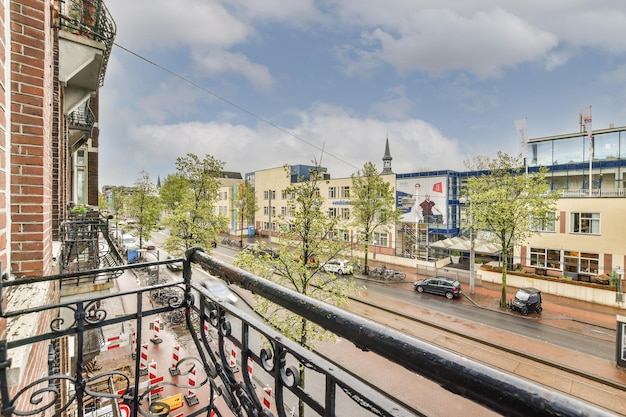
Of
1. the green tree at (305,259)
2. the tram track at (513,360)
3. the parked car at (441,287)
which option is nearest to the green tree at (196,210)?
the green tree at (305,259)

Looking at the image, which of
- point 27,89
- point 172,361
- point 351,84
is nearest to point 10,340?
point 27,89

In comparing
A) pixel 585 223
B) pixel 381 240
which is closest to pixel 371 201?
pixel 381 240

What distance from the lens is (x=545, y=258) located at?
789 inches

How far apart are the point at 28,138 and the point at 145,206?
23.5 meters

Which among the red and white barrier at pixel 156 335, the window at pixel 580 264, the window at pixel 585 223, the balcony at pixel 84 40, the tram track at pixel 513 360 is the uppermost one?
the balcony at pixel 84 40

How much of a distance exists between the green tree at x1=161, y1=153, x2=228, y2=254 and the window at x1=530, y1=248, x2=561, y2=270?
65.0ft

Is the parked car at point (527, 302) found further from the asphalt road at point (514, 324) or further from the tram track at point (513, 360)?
the tram track at point (513, 360)

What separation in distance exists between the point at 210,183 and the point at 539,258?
21.4 m

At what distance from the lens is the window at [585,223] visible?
18547mm

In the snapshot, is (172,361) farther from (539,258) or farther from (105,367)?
(539,258)

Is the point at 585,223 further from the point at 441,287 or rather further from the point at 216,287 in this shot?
the point at 216,287

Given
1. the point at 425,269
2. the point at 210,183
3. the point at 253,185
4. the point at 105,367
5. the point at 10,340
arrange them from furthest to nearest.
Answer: the point at 253,185
the point at 425,269
the point at 210,183
the point at 105,367
the point at 10,340

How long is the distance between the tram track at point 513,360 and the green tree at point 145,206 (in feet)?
54.2

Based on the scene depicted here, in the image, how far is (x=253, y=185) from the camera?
4494cm
